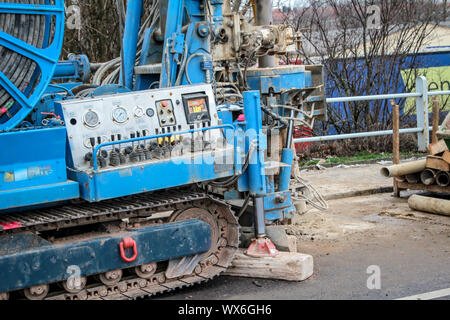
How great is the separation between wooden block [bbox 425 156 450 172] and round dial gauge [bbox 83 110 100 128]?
5055mm

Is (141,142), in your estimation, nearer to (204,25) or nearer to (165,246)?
(165,246)

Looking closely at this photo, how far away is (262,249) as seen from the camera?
21.0 ft

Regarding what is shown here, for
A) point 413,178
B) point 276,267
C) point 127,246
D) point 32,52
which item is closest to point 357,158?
point 413,178

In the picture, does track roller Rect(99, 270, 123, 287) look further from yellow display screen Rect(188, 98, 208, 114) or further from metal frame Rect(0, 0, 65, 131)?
yellow display screen Rect(188, 98, 208, 114)

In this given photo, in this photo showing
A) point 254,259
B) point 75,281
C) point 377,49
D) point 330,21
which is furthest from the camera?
point 330,21

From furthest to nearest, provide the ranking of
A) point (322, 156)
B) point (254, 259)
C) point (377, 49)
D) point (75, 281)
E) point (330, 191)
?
1. point (377, 49)
2. point (322, 156)
3. point (330, 191)
4. point (254, 259)
5. point (75, 281)

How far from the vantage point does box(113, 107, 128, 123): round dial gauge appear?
226 inches

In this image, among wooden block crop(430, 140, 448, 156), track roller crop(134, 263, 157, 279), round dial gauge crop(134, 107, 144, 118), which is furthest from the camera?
wooden block crop(430, 140, 448, 156)

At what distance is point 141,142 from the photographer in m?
5.82

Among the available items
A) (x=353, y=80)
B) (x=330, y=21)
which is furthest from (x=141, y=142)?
(x=330, y=21)

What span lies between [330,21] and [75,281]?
39.3 ft

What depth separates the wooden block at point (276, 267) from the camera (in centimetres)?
613

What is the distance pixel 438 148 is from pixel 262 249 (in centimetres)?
366
